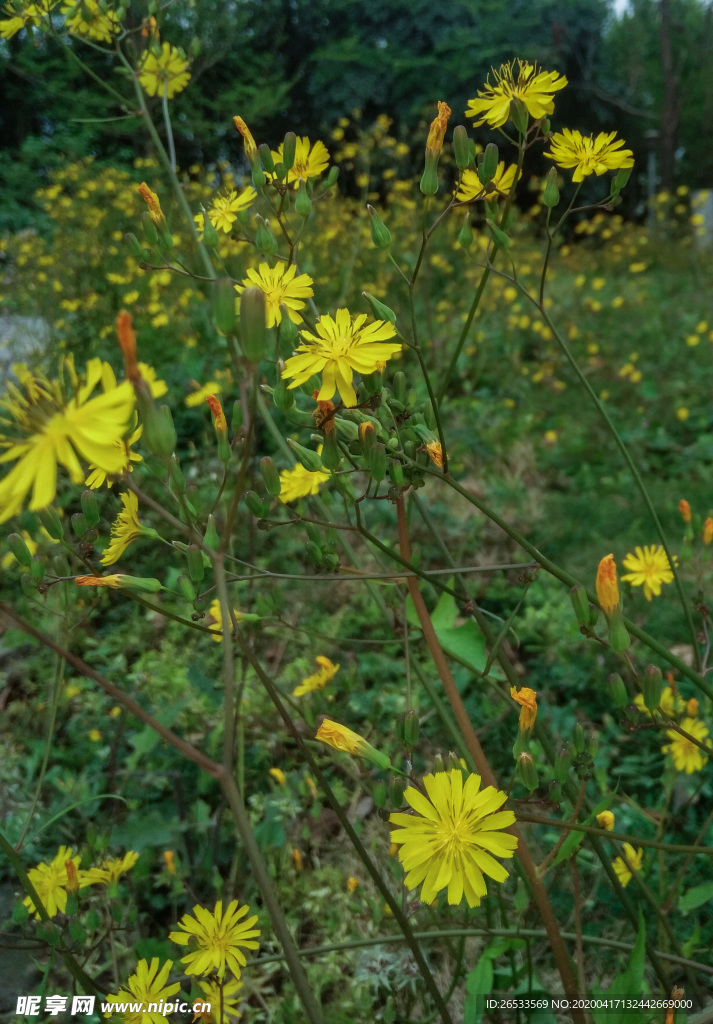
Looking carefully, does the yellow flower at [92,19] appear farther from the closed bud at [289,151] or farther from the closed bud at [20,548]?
the closed bud at [20,548]

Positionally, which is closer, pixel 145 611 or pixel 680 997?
pixel 680 997

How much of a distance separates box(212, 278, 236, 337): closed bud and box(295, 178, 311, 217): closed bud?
19.8 inches

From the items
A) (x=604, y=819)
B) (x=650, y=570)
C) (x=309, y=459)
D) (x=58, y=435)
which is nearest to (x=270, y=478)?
(x=309, y=459)

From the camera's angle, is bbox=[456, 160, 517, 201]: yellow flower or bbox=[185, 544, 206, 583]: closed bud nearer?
bbox=[185, 544, 206, 583]: closed bud

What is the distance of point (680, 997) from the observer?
0.77 m

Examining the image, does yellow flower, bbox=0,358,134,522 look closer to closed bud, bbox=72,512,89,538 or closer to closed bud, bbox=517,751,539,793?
closed bud, bbox=72,512,89,538

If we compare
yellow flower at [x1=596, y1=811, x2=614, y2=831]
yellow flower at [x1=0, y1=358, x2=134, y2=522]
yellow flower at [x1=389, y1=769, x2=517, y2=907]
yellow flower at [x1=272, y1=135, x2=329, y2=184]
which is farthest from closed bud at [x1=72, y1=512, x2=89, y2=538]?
yellow flower at [x1=596, y1=811, x2=614, y2=831]

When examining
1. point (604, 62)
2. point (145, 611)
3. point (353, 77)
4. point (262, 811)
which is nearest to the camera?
point (262, 811)

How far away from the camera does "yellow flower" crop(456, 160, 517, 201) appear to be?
92 cm

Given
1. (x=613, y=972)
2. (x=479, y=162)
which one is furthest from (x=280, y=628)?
(x=479, y=162)

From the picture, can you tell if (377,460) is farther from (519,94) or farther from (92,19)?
(92,19)

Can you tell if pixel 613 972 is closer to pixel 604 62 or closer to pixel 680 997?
pixel 680 997

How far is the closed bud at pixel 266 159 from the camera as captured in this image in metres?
0.99

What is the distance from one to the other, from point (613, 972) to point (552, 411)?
8.78 ft
